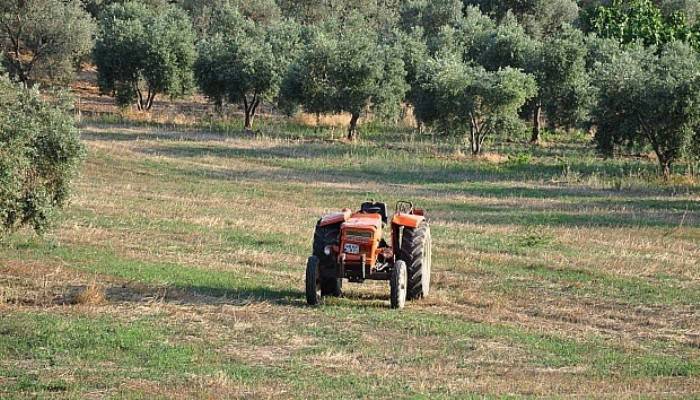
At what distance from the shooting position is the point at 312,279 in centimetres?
1730

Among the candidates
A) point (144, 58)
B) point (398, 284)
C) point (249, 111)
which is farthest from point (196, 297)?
point (144, 58)

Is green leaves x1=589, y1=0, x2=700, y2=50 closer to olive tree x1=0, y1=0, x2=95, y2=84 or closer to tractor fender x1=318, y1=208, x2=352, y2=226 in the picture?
olive tree x1=0, y1=0, x2=95, y2=84

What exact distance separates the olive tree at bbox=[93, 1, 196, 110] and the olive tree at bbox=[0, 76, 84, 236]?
137 feet

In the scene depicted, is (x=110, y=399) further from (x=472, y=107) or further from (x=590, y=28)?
(x=590, y=28)

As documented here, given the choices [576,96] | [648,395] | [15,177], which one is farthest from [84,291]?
[576,96]

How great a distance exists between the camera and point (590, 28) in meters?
77.8

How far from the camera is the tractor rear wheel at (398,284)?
17172 millimetres

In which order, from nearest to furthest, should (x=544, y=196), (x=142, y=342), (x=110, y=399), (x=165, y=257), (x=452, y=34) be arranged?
(x=110, y=399), (x=142, y=342), (x=165, y=257), (x=544, y=196), (x=452, y=34)

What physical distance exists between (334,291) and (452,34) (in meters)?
52.9

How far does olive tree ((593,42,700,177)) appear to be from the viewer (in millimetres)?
41875

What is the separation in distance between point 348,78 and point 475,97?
870 cm

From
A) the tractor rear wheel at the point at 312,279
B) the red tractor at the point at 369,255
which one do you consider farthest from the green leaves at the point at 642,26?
the tractor rear wheel at the point at 312,279

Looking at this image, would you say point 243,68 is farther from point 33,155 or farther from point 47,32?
point 33,155

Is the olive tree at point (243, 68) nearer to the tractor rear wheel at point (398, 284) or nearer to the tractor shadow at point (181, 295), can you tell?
the tractor shadow at point (181, 295)
